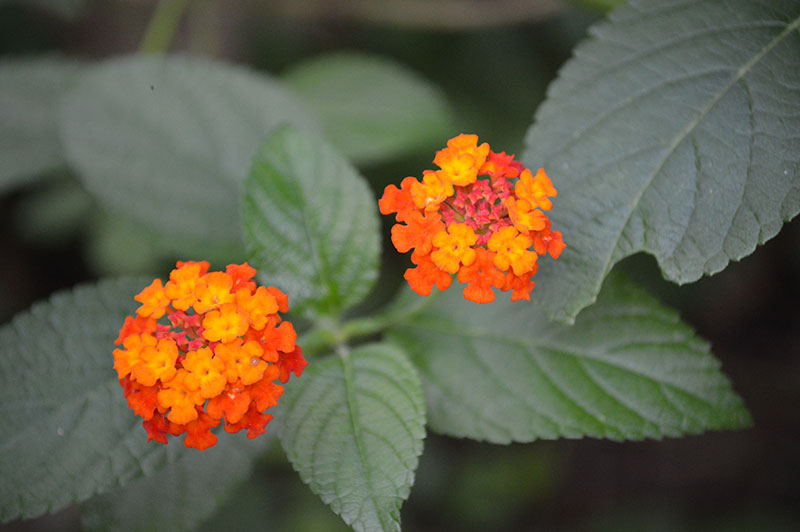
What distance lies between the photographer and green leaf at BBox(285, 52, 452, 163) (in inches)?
99.9

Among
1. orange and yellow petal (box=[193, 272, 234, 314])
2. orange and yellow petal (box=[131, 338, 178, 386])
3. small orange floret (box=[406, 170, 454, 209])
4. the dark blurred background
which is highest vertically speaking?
small orange floret (box=[406, 170, 454, 209])

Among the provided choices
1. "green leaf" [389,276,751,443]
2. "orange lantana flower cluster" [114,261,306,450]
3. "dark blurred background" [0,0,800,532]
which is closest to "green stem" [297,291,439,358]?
"green leaf" [389,276,751,443]

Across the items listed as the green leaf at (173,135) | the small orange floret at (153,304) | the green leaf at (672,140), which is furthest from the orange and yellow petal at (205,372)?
the green leaf at (173,135)

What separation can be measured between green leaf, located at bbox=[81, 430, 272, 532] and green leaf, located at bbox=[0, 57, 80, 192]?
122 centimetres

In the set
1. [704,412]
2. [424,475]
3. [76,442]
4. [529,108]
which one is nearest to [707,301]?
[529,108]

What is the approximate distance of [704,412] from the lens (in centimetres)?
146

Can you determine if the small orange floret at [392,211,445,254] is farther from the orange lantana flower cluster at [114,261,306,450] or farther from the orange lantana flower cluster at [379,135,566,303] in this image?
the orange lantana flower cluster at [114,261,306,450]

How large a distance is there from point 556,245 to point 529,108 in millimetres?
1852

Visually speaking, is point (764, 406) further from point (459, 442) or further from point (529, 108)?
point (529, 108)

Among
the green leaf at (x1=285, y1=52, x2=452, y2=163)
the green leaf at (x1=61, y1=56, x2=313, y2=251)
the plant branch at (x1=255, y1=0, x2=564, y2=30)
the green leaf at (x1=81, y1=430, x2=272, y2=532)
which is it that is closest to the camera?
the green leaf at (x1=81, y1=430, x2=272, y2=532)

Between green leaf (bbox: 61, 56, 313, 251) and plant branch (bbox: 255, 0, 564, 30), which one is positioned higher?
plant branch (bbox: 255, 0, 564, 30)

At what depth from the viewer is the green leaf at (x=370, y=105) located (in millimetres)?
2537

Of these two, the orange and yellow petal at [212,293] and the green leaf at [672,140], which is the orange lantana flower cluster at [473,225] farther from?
the orange and yellow petal at [212,293]

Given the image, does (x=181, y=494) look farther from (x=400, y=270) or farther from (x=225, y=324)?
(x=400, y=270)
